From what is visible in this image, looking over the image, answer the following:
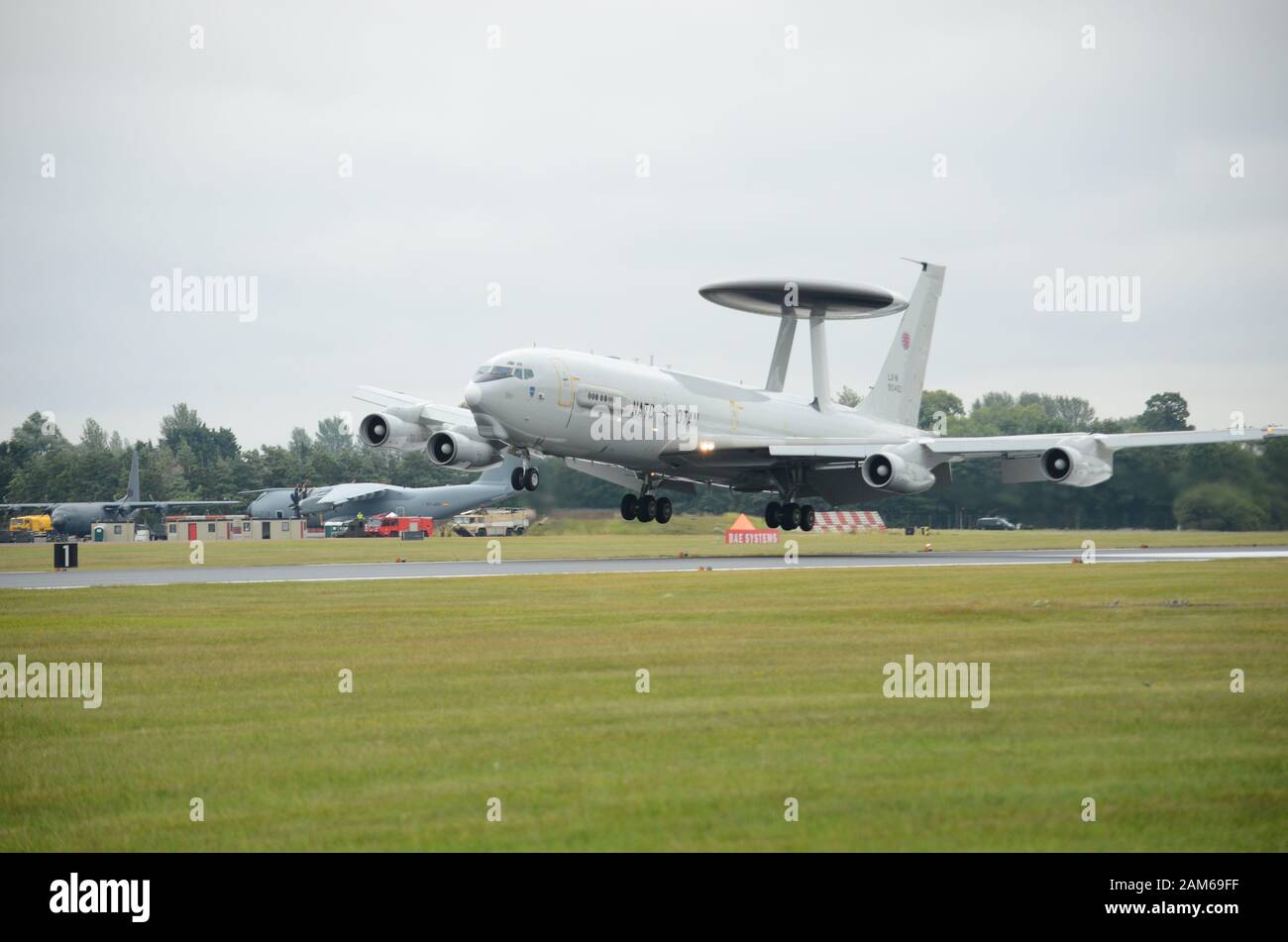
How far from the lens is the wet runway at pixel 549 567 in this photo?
40594 mm

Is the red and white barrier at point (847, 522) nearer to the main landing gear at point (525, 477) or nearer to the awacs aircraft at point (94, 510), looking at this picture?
the awacs aircraft at point (94, 510)

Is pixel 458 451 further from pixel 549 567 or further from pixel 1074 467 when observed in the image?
pixel 1074 467

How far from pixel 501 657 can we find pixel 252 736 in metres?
6.28

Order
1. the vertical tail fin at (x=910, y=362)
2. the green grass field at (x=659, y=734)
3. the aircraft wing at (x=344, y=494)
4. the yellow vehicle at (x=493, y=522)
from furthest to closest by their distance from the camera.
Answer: the aircraft wing at (x=344, y=494)
the yellow vehicle at (x=493, y=522)
the vertical tail fin at (x=910, y=362)
the green grass field at (x=659, y=734)

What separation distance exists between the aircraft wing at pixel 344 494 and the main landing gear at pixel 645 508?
6490cm

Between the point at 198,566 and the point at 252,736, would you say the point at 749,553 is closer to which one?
the point at 198,566

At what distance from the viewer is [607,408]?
48.8 metres

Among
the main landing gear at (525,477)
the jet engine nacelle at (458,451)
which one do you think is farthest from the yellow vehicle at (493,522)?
the main landing gear at (525,477)

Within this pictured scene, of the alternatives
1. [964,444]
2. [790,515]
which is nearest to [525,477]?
[790,515]

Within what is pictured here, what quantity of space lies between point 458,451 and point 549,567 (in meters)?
5.93

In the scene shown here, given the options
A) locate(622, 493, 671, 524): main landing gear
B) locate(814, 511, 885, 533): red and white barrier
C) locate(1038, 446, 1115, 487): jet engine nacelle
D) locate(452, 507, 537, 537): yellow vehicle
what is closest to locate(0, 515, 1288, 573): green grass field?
locate(622, 493, 671, 524): main landing gear

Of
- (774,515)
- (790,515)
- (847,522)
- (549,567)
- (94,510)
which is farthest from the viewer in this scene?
(94,510)
